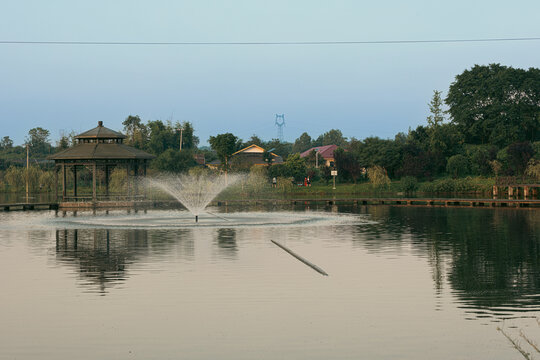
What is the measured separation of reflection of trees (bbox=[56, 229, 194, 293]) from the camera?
58.3ft

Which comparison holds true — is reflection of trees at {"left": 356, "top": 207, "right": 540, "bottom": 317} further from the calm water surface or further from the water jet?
the water jet

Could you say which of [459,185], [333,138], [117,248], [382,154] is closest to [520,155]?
[459,185]

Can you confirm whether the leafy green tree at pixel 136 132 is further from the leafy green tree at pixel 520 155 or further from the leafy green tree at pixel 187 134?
the leafy green tree at pixel 520 155

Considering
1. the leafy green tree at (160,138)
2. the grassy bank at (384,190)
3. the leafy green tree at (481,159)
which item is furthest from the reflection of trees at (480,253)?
the leafy green tree at (160,138)

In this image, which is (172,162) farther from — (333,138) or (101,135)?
(333,138)

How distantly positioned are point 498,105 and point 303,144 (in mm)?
89220

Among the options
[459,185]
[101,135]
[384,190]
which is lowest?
[384,190]

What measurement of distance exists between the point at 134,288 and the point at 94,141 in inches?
1698

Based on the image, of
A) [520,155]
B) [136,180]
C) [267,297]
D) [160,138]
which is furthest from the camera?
[160,138]

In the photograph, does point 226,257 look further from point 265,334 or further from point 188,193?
point 188,193

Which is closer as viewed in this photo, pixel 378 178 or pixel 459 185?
pixel 459 185

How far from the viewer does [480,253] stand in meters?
22.0

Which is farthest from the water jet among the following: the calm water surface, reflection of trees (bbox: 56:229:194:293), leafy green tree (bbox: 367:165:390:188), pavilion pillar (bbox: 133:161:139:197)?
the calm water surface

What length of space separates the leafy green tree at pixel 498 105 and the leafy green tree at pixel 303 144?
262ft
